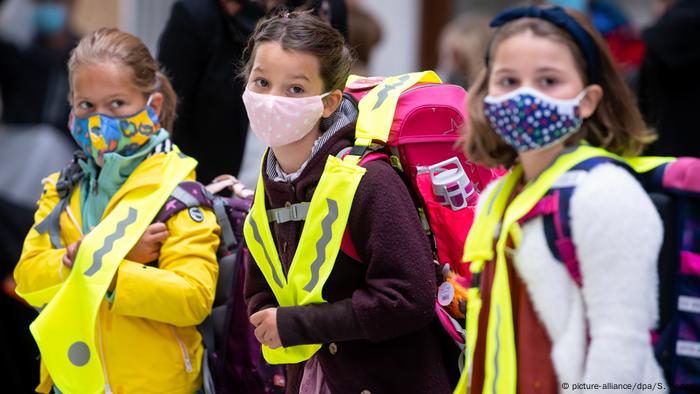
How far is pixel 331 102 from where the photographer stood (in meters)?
3.19

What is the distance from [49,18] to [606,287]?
236 inches

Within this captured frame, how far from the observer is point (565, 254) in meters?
2.51

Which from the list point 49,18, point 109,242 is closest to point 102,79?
point 109,242

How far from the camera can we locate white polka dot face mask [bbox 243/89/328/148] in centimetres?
310

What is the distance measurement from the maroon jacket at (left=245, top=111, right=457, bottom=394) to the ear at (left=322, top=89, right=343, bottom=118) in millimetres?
72

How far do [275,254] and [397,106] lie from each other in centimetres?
54

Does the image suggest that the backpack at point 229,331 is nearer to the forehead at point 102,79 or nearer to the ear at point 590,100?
the forehead at point 102,79

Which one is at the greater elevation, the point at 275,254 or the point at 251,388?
the point at 275,254

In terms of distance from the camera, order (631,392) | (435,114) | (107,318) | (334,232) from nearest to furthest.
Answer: (631,392), (334,232), (435,114), (107,318)

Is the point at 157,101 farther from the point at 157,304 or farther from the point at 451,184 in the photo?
the point at 451,184

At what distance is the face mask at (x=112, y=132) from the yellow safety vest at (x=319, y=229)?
0.56 metres

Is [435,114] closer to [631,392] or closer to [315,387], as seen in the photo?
[315,387]

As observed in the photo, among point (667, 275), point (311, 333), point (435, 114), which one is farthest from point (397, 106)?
point (667, 275)

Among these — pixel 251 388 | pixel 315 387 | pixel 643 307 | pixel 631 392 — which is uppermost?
pixel 643 307
